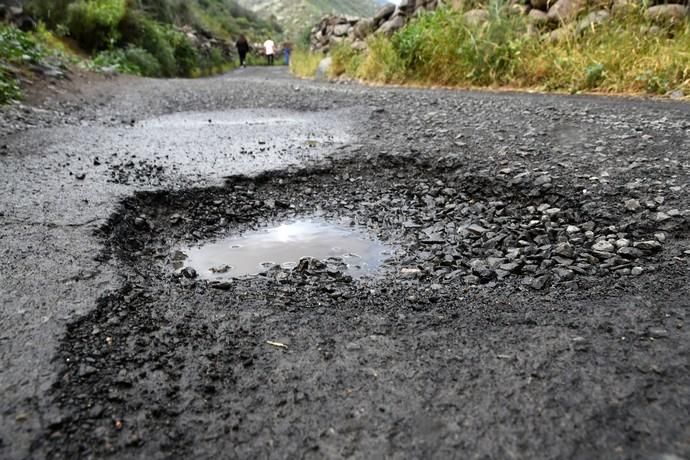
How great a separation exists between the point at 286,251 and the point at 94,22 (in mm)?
10274

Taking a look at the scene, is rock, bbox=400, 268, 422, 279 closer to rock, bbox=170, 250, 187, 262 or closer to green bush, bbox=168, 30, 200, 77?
rock, bbox=170, 250, 187, 262

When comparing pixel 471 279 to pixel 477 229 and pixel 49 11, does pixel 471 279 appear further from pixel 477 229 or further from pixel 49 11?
pixel 49 11

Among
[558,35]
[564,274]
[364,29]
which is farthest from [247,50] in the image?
[564,274]

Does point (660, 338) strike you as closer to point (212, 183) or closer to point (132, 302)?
point (132, 302)

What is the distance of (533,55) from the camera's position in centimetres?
551

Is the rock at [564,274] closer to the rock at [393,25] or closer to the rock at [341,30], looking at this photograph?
the rock at [393,25]

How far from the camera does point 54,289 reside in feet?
4.16

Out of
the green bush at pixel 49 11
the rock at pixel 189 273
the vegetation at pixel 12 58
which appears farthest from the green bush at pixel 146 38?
the rock at pixel 189 273

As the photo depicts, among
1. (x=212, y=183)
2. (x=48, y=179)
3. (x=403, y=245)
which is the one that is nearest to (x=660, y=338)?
(x=403, y=245)

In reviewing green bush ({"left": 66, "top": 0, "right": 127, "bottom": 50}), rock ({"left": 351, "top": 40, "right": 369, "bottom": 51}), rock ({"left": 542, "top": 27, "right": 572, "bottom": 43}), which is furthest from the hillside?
rock ({"left": 542, "top": 27, "right": 572, "bottom": 43})

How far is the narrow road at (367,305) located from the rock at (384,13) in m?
7.63

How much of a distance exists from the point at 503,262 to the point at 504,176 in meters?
0.76

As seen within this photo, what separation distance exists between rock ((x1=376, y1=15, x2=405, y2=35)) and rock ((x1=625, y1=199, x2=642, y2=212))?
Answer: 25.0 feet

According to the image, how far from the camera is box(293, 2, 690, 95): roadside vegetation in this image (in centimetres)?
445
